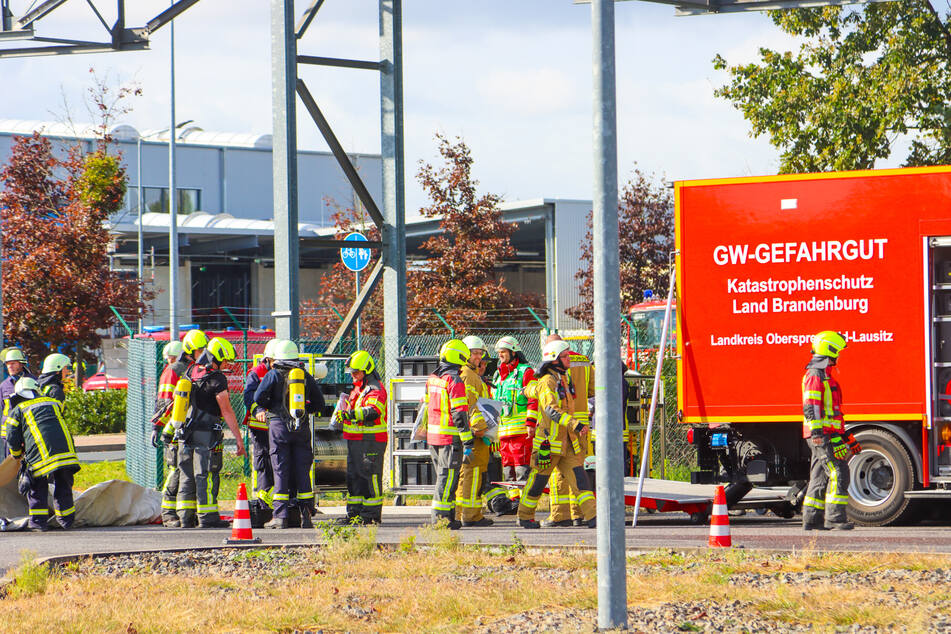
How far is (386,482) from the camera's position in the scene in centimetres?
1738

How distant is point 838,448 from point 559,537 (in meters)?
2.70

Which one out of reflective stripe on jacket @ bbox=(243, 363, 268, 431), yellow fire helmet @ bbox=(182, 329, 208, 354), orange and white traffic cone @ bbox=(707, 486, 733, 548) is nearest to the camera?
orange and white traffic cone @ bbox=(707, 486, 733, 548)

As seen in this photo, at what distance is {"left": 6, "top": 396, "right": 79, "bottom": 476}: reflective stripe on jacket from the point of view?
532 inches

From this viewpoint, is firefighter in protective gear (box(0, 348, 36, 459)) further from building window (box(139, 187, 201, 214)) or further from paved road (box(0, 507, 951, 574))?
building window (box(139, 187, 201, 214))

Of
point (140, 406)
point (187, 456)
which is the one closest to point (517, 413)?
point (187, 456)

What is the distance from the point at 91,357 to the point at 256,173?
3286 centimetres

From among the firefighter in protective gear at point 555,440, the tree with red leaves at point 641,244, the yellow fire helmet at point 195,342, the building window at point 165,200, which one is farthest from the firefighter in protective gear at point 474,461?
the building window at point 165,200

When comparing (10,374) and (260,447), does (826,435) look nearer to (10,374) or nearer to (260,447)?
(260,447)

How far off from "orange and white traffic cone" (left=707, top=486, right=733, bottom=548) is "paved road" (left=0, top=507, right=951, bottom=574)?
0.98ft

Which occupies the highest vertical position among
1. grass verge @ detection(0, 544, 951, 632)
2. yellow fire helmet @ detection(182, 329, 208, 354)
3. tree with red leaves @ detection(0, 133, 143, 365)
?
tree with red leaves @ detection(0, 133, 143, 365)

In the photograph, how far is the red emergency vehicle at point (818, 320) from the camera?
12836mm

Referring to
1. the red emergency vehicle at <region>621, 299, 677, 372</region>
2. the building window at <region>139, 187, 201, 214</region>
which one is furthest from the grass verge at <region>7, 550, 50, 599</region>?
the building window at <region>139, 187, 201, 214</region>

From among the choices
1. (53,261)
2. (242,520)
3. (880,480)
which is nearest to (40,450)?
(242,520)

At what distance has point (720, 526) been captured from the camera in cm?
1083
